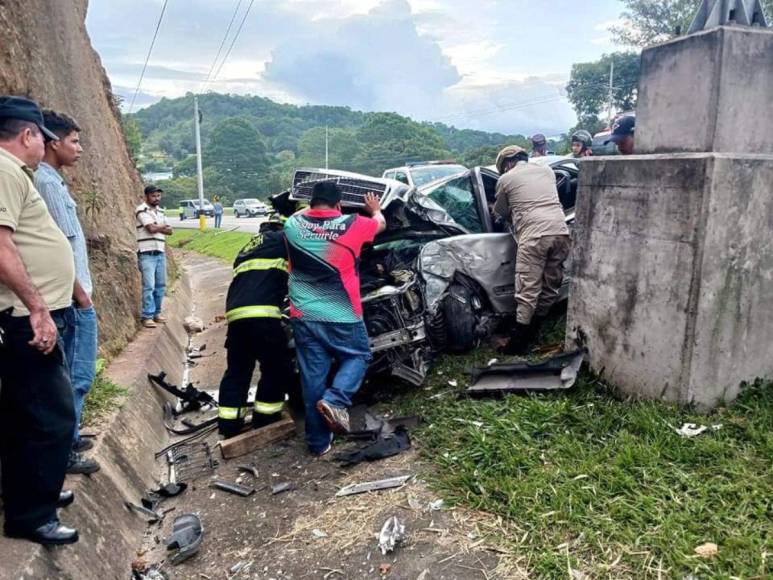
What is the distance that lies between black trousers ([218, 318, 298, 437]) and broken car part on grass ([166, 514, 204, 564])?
3.48 ft

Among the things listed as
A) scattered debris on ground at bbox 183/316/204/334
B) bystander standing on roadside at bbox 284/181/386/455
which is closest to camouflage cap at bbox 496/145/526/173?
bystander standing on roadside at bbox 284/181/386/455

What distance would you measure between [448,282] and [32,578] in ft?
11.6

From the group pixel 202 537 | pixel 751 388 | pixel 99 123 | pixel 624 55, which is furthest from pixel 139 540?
pixel 624 55

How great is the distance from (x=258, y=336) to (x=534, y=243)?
2426 mm

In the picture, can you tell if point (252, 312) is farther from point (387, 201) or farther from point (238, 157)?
point (238, 157)

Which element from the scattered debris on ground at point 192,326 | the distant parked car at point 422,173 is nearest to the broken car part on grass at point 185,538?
the scattered debris on ground at point 192,326

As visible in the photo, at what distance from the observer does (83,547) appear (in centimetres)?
258

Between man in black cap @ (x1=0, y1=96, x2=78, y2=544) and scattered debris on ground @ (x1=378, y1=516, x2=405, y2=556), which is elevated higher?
man in black cap @ (x1=0, y1=96, x2=78, y2=544)

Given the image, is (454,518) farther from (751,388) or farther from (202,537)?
(751,388)

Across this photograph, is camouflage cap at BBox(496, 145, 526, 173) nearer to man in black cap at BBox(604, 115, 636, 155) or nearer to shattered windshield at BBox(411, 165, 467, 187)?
man in black cap at BBox(604, 115, 636, 155)

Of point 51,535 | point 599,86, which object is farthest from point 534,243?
point 599,86

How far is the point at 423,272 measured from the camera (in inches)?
187

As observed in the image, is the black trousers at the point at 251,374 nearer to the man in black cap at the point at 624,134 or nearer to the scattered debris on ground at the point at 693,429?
the scattered debris on ground at the point at 693,429

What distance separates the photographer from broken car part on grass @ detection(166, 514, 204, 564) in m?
2.96
